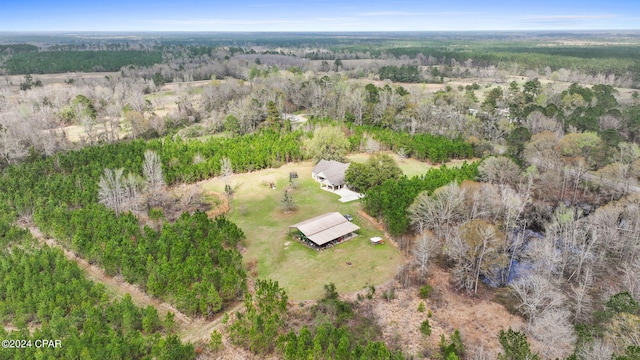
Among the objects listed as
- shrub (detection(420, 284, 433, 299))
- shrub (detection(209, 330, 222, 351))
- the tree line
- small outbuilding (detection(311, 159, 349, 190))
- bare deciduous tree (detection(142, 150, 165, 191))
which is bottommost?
shrub (detection(420, 284, 433, 299))

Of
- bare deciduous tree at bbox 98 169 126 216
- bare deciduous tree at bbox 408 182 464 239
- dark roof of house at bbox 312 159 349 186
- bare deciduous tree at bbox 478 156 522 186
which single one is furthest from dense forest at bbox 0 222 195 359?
bare deciduous tree at bbox 478 156 522 186

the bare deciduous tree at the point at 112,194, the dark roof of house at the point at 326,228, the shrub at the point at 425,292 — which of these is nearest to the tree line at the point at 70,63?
the bare deciduous tree at the point at 112,194

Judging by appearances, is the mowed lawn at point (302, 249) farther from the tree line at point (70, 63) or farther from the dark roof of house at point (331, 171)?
the tree line at point (70, 63)

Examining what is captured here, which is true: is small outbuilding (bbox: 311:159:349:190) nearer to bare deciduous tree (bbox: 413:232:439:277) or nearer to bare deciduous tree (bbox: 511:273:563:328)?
bare deciduous tree (bbox: 413:232:439:277)

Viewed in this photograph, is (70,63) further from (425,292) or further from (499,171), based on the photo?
(425,292)

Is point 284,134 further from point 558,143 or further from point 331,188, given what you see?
point 558,143
